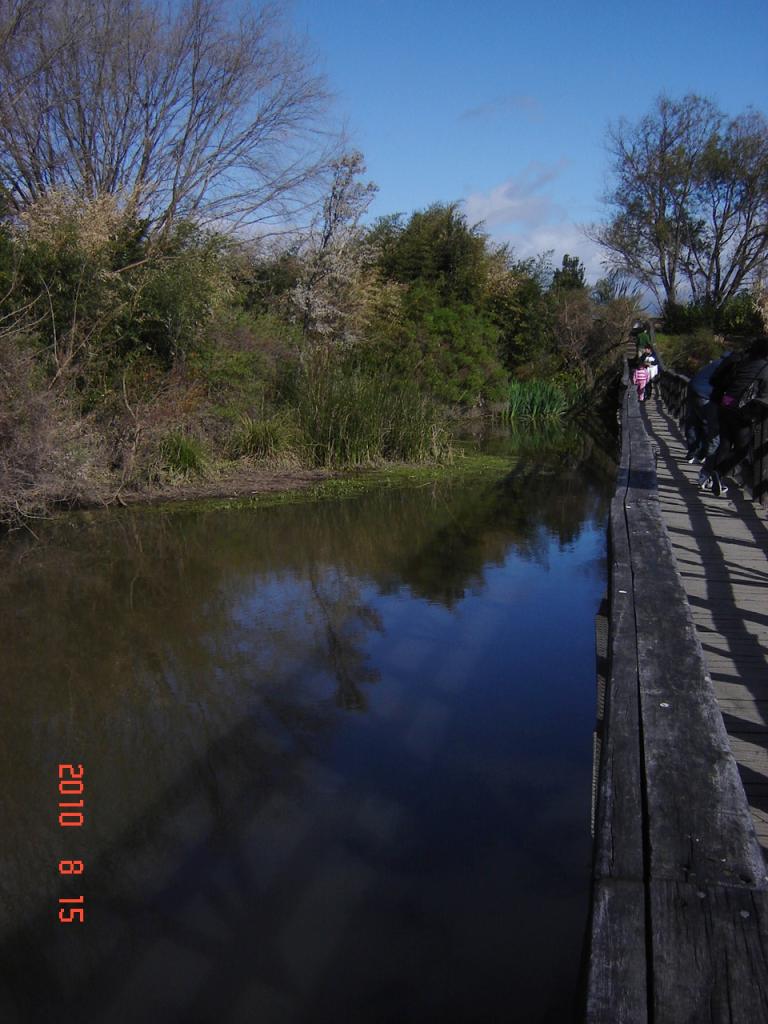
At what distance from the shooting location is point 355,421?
50.1ft

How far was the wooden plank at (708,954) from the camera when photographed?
4.90 ft

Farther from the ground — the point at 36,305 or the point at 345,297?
the point at 345,297

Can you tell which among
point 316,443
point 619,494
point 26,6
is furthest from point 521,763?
point 26,6

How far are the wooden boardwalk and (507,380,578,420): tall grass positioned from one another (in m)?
16.2

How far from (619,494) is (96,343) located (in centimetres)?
905

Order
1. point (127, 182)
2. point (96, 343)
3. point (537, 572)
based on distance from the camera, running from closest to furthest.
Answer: point (537, 572) → point (96, 343) → point (127, 182)

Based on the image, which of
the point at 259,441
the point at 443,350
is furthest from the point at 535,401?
the point at 259,441

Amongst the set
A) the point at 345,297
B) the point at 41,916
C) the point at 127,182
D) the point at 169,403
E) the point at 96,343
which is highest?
the point at 127,182

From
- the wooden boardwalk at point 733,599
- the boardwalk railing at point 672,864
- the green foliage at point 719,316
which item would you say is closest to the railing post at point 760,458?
the wooden boardwalk at point 733,599

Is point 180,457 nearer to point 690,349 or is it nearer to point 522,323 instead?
point 522,323

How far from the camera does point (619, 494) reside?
6480mm

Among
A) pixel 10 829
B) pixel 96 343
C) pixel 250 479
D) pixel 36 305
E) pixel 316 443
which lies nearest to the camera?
pixel 10 829

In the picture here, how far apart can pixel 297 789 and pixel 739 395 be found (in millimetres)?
5895

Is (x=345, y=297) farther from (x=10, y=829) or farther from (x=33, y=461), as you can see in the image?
(x=10, y=829)
